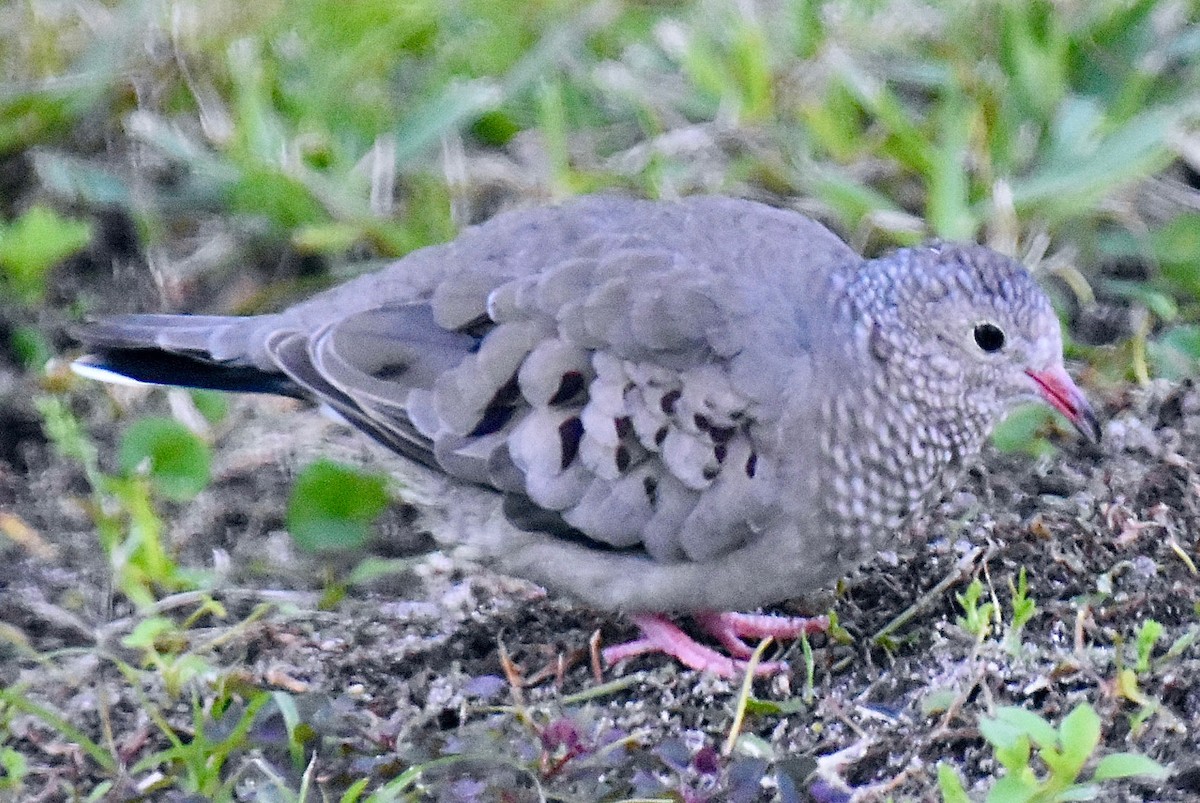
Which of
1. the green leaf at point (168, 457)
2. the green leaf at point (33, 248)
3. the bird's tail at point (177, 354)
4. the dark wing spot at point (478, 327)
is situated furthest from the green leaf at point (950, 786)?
the green leaf at point (33, 248)

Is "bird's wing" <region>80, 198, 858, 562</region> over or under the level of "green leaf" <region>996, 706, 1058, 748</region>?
over

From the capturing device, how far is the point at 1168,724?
288 centimetres

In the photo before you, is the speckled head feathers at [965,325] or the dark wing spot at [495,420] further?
the dark wing spot at [495,420]

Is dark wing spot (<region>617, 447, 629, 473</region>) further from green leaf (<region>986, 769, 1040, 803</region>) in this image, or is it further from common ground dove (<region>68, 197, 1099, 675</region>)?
green leaf (<region>986, 769, 1040, 803</region>)

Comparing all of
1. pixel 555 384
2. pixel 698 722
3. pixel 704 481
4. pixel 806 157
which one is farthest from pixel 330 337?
pixel 806 157

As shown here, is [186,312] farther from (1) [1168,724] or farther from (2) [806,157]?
(1) [1168,724]

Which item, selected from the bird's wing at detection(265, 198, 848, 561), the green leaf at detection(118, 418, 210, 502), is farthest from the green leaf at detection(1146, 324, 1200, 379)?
the green leaf at detection(118, 418, 210, 502)

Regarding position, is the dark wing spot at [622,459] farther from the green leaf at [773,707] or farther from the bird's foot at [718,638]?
the green leaf at [773,707]

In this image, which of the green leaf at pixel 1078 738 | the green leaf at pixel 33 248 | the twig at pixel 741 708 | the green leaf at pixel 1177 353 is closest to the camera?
the green leaf at pixel 1078 738

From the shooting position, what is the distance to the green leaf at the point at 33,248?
4.22 meters

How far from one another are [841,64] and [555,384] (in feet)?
5.57

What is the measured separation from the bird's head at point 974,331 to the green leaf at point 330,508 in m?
1.20

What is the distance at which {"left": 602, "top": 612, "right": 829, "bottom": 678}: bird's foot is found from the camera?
10.9 ft

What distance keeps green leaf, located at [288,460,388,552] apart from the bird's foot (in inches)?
25.8
